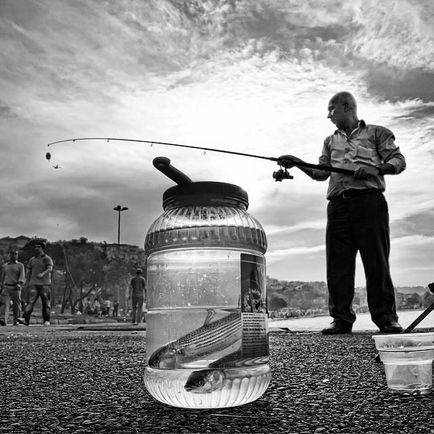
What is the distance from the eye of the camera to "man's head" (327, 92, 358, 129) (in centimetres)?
536

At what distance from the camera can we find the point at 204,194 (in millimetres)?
2148

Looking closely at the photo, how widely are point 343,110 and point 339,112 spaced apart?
0.05 meters

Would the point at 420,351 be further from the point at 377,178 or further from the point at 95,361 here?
the point at 377,178

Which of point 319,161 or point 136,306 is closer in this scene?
point 319,161

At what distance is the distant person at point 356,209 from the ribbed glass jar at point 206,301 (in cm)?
260

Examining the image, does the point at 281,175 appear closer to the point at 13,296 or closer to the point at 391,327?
the point at 391,327

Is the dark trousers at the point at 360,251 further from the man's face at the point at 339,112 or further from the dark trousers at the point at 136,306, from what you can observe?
the dark trousers at the point at 136,306

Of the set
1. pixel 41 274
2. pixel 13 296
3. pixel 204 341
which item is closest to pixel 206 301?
pixel 204 341

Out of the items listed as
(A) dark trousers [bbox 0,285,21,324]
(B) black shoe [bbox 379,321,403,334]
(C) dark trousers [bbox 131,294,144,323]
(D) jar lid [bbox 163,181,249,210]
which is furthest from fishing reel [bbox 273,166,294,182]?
(C) dark trousers [bbox 131,294,144,323]

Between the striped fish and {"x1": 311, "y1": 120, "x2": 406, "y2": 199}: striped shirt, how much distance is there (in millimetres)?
3451

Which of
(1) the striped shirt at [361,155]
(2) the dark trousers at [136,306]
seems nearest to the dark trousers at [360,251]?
(1) the striped shirt at [361,155]

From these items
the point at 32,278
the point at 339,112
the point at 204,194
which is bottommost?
the point at 204,194

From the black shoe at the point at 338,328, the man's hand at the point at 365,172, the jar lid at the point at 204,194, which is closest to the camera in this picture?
the jar lid at the point at 204,194

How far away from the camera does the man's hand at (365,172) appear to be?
499 centimetres
